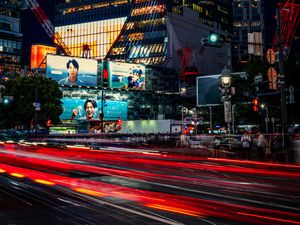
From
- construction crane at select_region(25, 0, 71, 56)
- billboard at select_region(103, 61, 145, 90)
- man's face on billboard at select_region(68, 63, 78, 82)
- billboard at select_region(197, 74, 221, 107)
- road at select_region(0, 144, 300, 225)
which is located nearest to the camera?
road at select_region(0, 144, 300, 225)

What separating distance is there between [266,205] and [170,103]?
11197 cm

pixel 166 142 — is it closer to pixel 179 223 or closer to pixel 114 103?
pixel 179 223

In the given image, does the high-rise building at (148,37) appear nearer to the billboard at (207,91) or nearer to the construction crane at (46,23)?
the construction crane at (46,23)

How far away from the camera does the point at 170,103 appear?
12212 cm

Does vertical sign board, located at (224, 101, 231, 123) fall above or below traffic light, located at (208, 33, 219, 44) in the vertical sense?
below

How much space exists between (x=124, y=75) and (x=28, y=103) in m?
44.8

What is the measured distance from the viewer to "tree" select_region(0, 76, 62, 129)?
60.7 m

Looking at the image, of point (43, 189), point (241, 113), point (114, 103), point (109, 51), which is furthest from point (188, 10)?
point (43, 189)

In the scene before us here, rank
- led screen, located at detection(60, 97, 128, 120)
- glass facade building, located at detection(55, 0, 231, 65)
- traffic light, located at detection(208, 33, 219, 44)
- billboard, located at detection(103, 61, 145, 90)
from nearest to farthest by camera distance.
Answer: traffic light, located at detection(208, 33, 219, 44) < led screen, located at detection(60, 97, 128, 120) < billboard, located at detection(103, 61, 145, 90) < glass facade building, located at detection(55, 0, 231, 65)

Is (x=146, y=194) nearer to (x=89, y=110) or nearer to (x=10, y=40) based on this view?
(x=89, y=110)

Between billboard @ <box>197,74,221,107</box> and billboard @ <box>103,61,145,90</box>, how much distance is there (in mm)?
37186

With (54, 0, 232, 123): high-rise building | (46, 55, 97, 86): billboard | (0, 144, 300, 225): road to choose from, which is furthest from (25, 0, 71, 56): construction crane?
(0, 144, 300, 225): road

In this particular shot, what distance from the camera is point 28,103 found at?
61.0 m

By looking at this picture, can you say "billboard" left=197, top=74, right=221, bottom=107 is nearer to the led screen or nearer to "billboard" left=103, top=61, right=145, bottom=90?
the led screen
